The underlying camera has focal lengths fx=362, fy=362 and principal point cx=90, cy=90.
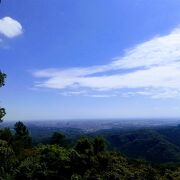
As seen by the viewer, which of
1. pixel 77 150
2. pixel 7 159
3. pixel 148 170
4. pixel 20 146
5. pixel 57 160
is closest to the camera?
pixel 7 159

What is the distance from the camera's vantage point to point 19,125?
273 feet

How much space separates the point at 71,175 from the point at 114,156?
18.0 ft

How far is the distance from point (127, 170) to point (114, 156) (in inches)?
138

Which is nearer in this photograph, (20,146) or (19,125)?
(20,146)

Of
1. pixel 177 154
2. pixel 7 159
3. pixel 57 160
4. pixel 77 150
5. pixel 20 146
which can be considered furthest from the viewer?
pixel 177 154

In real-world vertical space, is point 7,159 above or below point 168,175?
above

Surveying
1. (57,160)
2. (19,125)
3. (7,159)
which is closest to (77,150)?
(57,160)

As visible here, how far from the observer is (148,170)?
34.2m

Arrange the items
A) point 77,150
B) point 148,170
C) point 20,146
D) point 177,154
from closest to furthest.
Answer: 1. point 148,170
2. point 77,150
3. point 20,146
4. point 177,154

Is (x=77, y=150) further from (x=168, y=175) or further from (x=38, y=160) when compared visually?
(x=168, y=175)

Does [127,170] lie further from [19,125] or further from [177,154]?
[177,154]

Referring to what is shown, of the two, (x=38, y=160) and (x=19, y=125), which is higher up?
(x=19, y=125)

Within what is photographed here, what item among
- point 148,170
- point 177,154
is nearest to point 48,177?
point 148,170

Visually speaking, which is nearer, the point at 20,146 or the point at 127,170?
the point at 127,170
